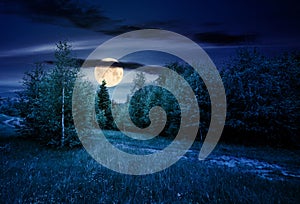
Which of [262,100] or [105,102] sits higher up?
[262,100]

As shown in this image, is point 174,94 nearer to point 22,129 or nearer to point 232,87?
point 232,87

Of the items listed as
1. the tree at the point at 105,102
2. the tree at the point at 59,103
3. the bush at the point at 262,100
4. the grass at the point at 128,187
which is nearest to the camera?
the grass at the point at 128,187

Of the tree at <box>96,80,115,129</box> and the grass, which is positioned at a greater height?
the grass

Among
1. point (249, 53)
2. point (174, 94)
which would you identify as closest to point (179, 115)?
point (174, 94)

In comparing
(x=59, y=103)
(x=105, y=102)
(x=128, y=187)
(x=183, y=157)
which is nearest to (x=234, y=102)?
(x=183, y=157)

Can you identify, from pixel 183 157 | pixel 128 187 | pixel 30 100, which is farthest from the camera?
pixel 30 100

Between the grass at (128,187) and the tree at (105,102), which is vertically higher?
the grass at (128,187)

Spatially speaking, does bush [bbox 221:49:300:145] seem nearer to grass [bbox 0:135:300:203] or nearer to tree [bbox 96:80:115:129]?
grass [bbox 0:135:300:203]

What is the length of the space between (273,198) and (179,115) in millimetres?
25939

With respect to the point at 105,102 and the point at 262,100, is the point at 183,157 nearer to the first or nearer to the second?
the point at 262,100

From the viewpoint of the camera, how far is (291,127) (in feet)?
76.7

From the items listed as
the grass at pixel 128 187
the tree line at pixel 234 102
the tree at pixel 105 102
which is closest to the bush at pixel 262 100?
the tree line at pixel 234 102

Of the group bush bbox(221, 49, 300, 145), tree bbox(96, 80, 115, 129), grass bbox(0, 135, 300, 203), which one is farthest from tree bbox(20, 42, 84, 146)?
tree bbox(96, 80, 115, 129)

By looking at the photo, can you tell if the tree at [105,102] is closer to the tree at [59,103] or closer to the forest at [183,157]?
the forest at [183,157]
